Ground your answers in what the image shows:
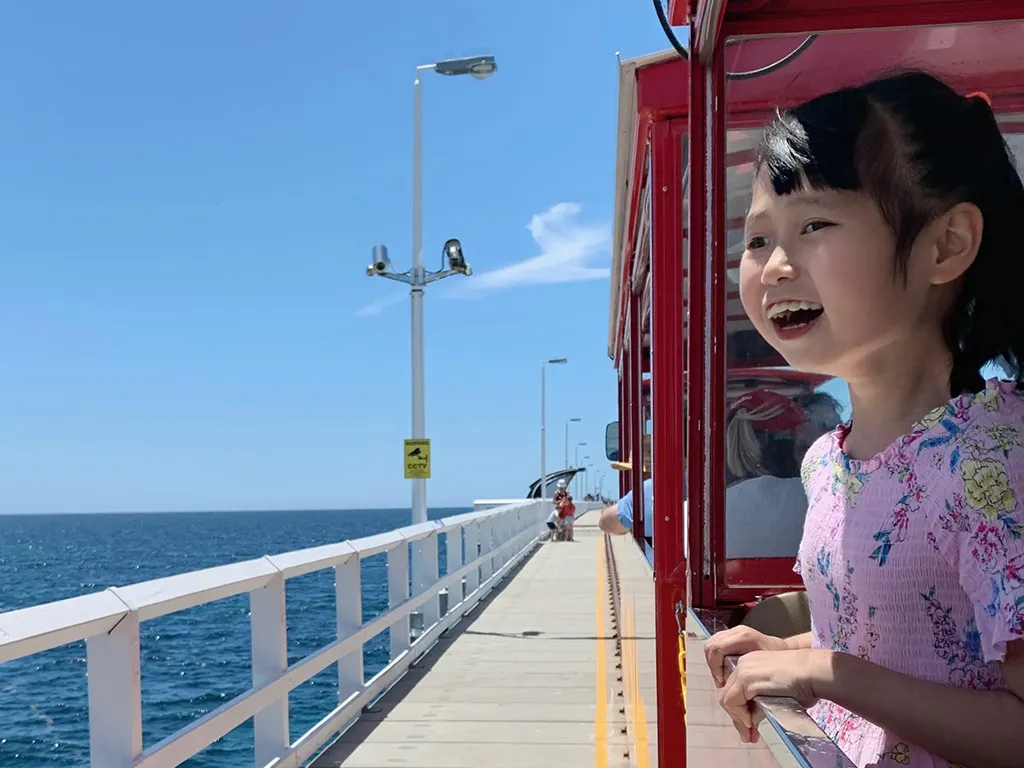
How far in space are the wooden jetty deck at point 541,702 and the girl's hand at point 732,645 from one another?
7cm

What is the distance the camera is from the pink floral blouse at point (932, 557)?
1143 mm

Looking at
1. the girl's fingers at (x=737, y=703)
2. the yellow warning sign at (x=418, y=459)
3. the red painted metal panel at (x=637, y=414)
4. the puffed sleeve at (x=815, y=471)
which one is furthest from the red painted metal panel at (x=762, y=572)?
the yellow warning sign at (x=418, y=459)

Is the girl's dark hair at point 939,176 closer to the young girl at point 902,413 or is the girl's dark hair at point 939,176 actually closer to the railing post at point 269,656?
the young girl at point 902,413

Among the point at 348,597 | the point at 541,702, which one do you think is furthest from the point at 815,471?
the point at 541,702

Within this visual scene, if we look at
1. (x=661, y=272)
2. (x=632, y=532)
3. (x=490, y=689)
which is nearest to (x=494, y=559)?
(x=490, y=689)

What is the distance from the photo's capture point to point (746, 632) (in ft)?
5.17

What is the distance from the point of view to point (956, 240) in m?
1.37

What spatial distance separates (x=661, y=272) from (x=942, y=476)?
1.83 meters

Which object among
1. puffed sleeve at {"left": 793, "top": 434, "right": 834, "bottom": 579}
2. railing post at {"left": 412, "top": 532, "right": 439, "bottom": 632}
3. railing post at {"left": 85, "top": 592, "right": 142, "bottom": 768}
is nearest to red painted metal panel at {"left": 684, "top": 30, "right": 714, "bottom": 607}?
puffed sleeve at {"left": 793, "top": 434, "right": 834, "bottom": 579}

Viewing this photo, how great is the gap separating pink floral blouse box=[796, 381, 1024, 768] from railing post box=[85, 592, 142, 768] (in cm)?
262

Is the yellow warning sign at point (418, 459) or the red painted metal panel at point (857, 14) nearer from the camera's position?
the red painted metal panel at point (857, 14)

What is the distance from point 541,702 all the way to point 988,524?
6342mm

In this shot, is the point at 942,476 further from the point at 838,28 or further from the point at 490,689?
the point at 490,689

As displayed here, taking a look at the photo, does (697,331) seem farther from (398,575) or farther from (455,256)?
(455,256)
